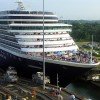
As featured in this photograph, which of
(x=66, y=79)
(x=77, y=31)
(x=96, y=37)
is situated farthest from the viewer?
(x=77, y=31)

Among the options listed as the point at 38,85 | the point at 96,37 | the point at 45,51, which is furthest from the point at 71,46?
the point at 96,37

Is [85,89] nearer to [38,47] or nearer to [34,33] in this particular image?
[38,47]

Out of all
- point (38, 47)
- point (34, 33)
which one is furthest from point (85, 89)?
point (34, 33)

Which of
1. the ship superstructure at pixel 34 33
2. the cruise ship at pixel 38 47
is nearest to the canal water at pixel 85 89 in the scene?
the cruise ship at pixel 38 47

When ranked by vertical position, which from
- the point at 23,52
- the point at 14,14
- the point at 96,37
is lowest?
the point at 96,37

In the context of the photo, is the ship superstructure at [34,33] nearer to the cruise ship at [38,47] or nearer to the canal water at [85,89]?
the cruise ship at [38,47]

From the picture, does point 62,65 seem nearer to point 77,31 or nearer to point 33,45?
point 33,45

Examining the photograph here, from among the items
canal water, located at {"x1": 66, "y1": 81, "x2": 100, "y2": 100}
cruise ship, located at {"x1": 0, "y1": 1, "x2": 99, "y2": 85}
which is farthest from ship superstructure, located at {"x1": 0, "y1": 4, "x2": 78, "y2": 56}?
canal water, located at {"x1": 66, "y1": 81, "x2": 100, "y2": 100}
